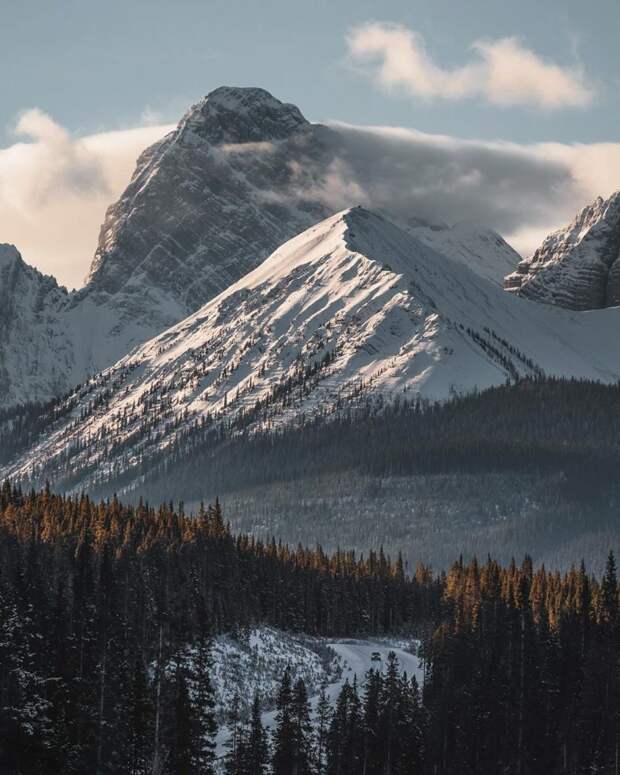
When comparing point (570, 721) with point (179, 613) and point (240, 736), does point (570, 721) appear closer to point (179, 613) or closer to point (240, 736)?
point (240, 736)

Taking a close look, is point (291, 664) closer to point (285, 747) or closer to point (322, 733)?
point (322, 733)

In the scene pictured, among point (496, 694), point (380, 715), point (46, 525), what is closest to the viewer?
point (380, 715)

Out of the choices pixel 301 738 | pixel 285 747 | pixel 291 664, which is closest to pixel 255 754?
pixel 285 747

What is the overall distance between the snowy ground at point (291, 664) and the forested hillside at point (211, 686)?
336 centimetres

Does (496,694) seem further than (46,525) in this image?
No

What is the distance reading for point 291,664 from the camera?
569ft

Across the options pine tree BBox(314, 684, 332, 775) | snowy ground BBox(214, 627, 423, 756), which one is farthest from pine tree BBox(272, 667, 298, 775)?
snowy ground BBox(214, 627, 423, 756)

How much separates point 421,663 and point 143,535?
1256 inches

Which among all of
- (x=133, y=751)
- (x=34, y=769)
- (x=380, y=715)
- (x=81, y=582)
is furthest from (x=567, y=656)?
(x=34, y=769)

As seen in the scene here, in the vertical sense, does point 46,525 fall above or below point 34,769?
above

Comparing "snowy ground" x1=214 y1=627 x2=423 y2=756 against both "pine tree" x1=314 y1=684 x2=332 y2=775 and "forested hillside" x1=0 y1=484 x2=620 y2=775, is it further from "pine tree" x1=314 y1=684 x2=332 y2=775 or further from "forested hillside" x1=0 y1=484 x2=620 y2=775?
"pine tree" x1=314 y1=684 x2=332 y2=775

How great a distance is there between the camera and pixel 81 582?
142375 mm

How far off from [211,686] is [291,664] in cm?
2873

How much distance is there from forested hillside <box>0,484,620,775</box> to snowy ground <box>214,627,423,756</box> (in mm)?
3359
